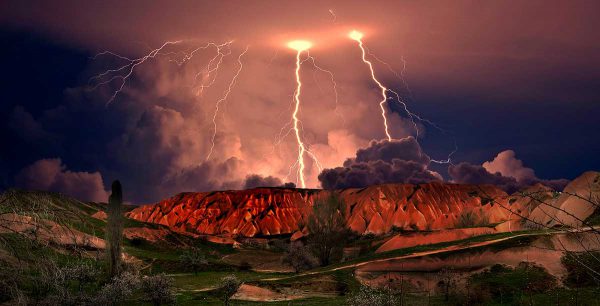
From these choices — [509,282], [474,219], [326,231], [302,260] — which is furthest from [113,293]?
[474,219]

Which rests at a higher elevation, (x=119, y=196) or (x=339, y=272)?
(x=119, y=196)

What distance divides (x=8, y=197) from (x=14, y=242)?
111 centimetres

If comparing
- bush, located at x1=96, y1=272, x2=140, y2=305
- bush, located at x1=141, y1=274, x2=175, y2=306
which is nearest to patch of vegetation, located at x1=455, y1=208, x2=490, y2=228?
bush, located at x1=141, y1=274, x2=175, y2=306

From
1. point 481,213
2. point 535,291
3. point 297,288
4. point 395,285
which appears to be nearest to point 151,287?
point 297,288

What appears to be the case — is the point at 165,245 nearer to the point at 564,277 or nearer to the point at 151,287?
the point at 151,287

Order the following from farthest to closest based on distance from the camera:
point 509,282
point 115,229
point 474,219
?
point 474,219 < point 115,229 < point 509,282

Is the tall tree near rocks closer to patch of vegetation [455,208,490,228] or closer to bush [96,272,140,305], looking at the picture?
bush [96,272,140,305]

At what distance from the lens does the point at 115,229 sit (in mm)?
53750

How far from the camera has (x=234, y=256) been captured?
15088cm

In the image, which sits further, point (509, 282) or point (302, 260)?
point (302, 260)

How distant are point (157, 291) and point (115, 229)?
1528 cm

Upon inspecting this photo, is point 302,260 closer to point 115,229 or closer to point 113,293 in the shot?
point 115,229

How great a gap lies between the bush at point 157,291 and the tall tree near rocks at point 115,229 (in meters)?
10.9

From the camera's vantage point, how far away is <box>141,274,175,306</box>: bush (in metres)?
41.2
